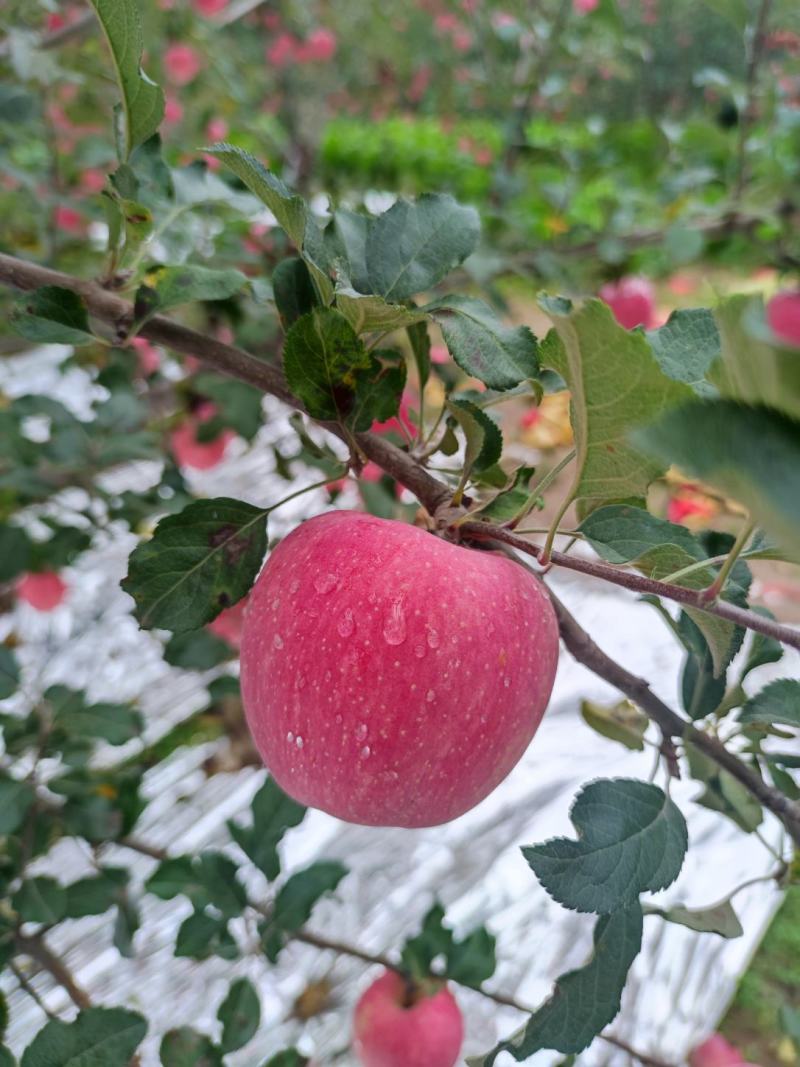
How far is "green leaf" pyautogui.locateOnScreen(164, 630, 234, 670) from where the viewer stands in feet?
2.20

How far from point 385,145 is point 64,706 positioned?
408cm

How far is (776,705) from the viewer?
39 centimetres

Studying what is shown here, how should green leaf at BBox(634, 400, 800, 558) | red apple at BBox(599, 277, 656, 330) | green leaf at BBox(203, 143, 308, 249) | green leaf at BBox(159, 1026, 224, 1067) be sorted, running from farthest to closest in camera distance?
red apple at BBox(599, 277, 656, 330)
green leaf at BBox(159, 1026, 224, 1067)
green leaf at BBox(203, 143, 308, 249)
green leaf at BBox(634, 400, 800, 558)

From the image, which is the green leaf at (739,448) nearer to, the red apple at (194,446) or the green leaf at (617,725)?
the green leaf at (617,725)

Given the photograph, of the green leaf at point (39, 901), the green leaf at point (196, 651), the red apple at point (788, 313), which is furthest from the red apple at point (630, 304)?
the green leaf at point (39, 901)

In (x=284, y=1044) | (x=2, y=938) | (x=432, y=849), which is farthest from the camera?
(x=432, y=849)

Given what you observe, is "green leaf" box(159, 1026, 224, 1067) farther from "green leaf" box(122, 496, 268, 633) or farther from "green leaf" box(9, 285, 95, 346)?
"green leaf" box(9, 285, 95, 346)

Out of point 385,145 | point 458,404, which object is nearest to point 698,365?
point 458,404

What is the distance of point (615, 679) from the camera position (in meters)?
0.40

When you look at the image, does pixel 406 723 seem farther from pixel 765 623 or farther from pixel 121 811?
pixel 121 811

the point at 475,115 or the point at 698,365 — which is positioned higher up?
the point at 698,365

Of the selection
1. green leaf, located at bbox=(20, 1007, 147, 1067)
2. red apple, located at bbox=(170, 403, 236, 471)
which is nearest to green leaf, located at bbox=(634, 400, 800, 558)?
green leaf, located at bbox=(20, 1007, 147, 1067)

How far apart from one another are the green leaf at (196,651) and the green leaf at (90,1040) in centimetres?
26

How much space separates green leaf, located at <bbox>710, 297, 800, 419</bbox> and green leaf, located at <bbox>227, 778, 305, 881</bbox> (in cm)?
50
